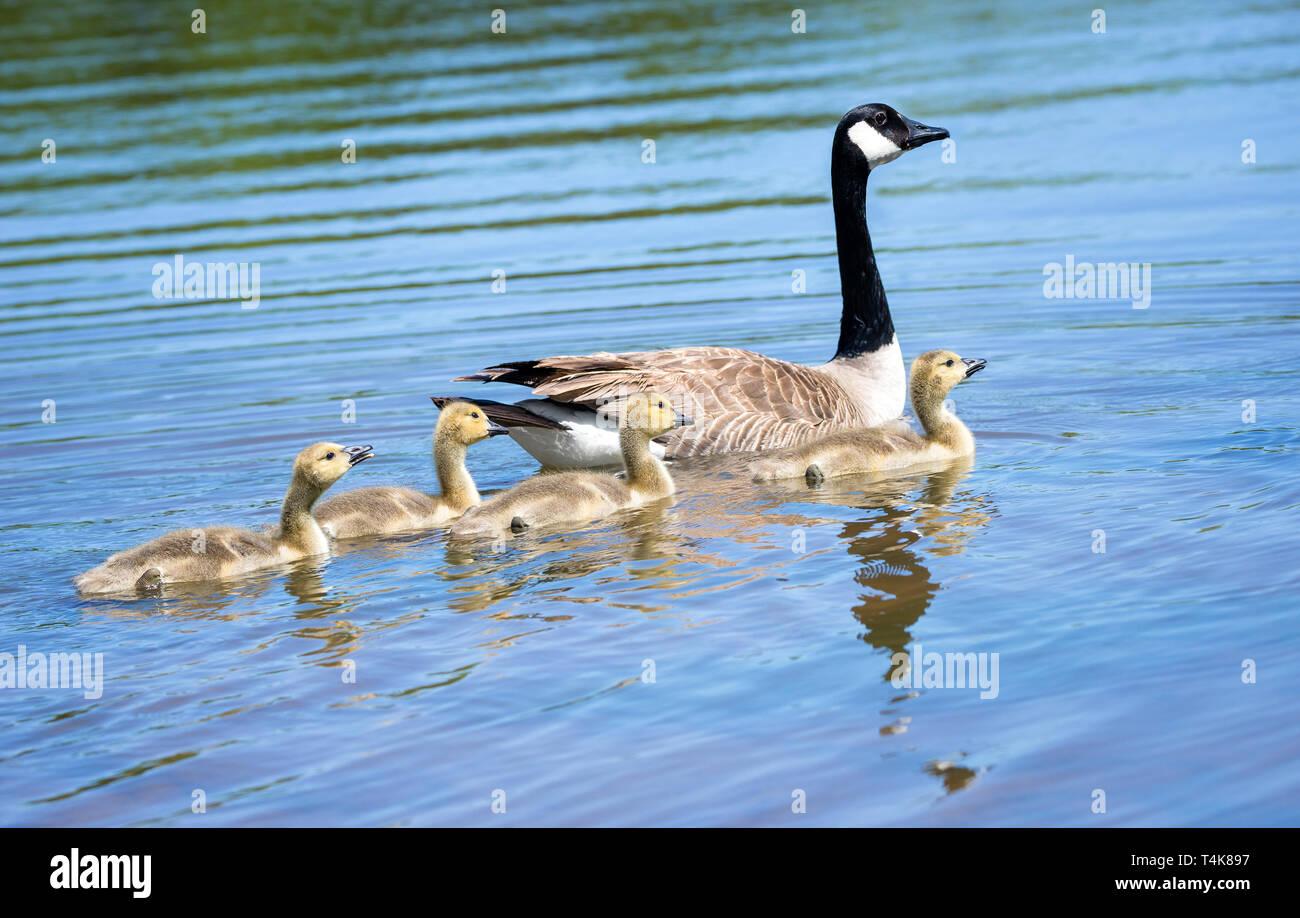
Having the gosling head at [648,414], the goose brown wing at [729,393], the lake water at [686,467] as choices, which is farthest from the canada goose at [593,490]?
the goose brown wing at [729,393]

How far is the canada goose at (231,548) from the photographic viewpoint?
8320 mm

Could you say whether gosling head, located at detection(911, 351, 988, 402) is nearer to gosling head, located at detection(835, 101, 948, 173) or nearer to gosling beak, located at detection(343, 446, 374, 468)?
gosling head, located at detection(835, 101, 948, 173)

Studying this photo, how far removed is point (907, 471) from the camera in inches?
394

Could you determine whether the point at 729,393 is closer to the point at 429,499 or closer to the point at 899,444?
the point at 899,444

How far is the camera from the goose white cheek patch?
12117 millimetres

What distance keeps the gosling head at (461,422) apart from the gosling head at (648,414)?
88 centimetres

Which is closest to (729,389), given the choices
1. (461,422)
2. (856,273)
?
(856,273)

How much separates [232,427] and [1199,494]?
7307 millimetres

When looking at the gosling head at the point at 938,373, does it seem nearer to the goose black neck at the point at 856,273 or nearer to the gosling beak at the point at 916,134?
the goose black neck at the point at 856,273

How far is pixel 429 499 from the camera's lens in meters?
9.68

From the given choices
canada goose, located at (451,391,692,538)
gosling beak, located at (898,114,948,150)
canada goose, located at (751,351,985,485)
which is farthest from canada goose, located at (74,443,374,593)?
gosling beak, located at (898,114,948,150)

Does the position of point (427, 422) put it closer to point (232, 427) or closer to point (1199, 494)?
point (232, 427)

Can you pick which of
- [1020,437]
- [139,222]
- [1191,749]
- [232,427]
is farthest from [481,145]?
[1191,749]

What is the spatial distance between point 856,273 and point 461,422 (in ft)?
12.4
